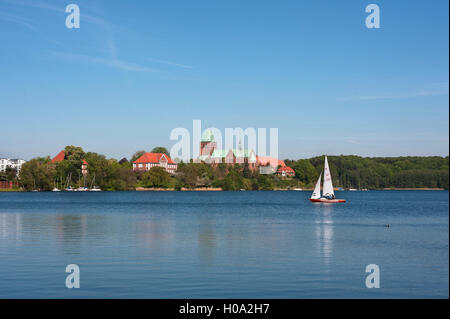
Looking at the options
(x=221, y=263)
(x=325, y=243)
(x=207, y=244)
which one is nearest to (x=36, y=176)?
(x=207, y=244)

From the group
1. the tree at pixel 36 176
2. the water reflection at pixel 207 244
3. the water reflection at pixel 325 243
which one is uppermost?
the tree at pixel 36 176

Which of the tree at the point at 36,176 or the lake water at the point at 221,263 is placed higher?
the tree at the point at 36,176

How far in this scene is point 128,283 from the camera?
18.3 metres

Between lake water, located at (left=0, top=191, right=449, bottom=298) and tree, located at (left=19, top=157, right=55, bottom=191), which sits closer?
lake water, located at (left=0, top=191, right=449, bottom=298)

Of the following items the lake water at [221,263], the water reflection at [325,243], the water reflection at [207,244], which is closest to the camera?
the lake water at [221,263]

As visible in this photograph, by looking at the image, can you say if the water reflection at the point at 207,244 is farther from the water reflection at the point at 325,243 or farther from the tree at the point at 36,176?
the tree at the point at 36,176

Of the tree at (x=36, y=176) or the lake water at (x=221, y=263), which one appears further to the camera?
the tree at (x=36, y=176)

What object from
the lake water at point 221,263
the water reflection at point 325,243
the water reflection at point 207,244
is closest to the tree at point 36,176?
the lake water at point 221,263

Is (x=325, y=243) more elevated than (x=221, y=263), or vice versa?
(x=221, y=263)

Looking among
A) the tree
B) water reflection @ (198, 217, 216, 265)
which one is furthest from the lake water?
the tree

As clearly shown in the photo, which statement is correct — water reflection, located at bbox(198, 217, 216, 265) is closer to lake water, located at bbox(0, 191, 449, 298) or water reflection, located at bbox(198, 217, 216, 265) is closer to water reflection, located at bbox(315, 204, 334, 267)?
lake water, located at bbox(0, 191, 449, 298)

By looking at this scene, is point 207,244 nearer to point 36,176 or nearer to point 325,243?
point 325,243
